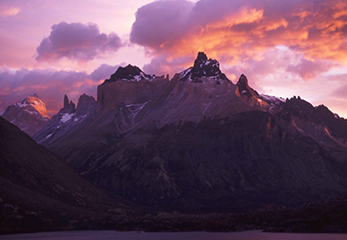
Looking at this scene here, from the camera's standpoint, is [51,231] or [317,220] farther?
[51,231]

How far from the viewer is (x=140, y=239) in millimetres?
161375

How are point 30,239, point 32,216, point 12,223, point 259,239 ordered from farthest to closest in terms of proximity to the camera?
point 32,216 < point 12,223 < point 30,239 < point 259,239

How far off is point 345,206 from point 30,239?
10314cm

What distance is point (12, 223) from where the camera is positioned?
18550cm

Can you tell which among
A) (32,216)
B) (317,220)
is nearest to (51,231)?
(32,216)

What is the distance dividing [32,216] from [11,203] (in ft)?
31.0

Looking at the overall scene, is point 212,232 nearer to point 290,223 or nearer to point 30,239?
point 290,223

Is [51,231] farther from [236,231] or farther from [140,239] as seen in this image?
[236,231]

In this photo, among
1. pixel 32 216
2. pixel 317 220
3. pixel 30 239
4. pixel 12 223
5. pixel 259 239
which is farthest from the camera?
pixel 32 216

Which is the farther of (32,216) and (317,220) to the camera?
(32,216)

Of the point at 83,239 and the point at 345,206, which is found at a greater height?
the point at 345,206

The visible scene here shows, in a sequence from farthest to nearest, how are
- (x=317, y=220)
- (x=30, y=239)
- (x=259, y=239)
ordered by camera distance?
(x=317, y=220), (x=30, y=239), (x=259, y=239)

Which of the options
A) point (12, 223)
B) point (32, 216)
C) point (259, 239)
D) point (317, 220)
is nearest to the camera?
point (259, 239)

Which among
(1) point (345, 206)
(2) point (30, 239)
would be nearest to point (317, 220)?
(1) point (345, 206)
